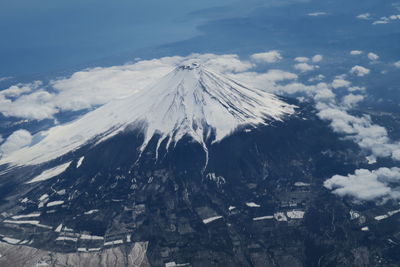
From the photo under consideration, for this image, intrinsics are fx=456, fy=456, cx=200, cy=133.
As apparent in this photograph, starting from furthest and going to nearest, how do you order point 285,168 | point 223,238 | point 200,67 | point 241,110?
point 200,67, point 241,110, point 285,168, point 223,238

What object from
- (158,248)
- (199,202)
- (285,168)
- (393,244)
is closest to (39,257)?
(158,248)

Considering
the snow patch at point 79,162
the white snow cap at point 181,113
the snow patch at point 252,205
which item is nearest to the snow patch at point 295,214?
the snow patch at point 252,205

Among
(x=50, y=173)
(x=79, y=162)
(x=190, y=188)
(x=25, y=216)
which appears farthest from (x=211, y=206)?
(x=50, y=173)

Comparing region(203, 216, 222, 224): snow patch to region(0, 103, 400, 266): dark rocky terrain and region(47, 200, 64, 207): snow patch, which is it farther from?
region(47, 200, 64, 207): snow patch

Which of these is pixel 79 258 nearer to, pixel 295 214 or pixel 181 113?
pixel 295 214

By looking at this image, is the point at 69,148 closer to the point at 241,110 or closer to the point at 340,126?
the point at 241,110

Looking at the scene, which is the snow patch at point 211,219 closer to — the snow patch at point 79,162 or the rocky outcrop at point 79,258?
the rocky outcrop at point 79,258

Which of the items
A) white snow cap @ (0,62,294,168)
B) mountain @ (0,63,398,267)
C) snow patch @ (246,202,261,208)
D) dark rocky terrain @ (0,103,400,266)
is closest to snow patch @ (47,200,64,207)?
dark rocky terrain @ (0,103,400,266)
